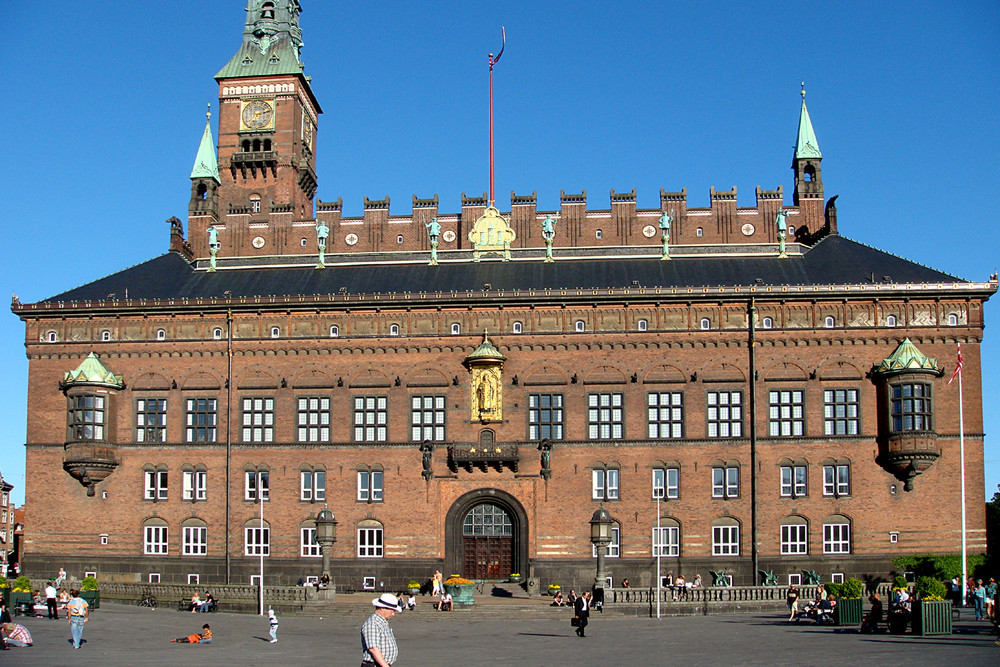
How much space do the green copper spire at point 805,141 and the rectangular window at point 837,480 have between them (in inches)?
728

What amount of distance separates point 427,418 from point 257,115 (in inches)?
974

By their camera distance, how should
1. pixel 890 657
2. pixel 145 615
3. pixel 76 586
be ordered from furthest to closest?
1. pixel 76 586
2. pixel 145 615
3. pixel 890 657

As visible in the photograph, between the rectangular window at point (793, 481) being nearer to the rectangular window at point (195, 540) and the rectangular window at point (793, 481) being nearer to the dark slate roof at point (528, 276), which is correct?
the dark slate roof at point (528, 276)

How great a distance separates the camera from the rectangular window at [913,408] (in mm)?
55156

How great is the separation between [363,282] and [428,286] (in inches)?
145

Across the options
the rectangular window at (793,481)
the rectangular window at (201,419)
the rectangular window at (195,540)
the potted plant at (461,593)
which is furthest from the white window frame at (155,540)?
the rectangular window at (793,481)

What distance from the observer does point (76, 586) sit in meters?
54.4

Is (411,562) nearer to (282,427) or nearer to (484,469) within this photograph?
(484,469)

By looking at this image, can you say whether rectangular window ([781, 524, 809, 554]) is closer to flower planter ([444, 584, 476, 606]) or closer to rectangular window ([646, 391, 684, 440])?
rectangular window ([646, 391, 684, 440])

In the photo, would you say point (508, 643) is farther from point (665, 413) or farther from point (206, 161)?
point (206, 161)

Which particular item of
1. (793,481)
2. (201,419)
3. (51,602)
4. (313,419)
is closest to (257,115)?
(201,419)

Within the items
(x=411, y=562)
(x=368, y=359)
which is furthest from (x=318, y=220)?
(x=411, y=562)

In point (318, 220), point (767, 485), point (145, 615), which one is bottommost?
point (145, 615)

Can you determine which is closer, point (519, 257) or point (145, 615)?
point (145, 615)
